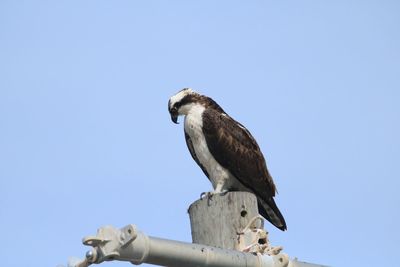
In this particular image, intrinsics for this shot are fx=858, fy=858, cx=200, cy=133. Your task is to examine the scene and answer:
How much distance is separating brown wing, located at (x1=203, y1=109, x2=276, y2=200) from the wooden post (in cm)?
307

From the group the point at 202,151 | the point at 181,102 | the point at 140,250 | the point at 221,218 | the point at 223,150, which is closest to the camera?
the point at 140,250

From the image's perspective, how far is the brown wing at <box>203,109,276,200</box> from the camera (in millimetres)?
8047

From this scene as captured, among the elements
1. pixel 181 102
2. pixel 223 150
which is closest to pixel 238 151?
pixel 223 150

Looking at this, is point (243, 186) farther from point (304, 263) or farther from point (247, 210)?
point (304, 263)

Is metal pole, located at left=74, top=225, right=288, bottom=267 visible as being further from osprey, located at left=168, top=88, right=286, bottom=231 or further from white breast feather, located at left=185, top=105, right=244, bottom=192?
white breast feather, located at left=185, top=105, right=244, bottom=192

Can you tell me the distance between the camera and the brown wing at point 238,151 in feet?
26.4

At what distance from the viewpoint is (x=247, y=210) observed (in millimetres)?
4832

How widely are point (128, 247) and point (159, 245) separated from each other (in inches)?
5.8

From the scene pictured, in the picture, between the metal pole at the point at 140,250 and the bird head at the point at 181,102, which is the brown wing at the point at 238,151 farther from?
the metal pole at the point at 140,250

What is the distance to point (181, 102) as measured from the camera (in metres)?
8.67

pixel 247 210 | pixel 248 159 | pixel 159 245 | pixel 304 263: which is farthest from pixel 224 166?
pixel 159 245

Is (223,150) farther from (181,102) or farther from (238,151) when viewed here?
(181,102)

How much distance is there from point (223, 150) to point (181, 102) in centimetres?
77

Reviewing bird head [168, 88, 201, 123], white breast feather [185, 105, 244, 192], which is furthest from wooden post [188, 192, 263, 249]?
bird head [168, 88, 201, 123]
